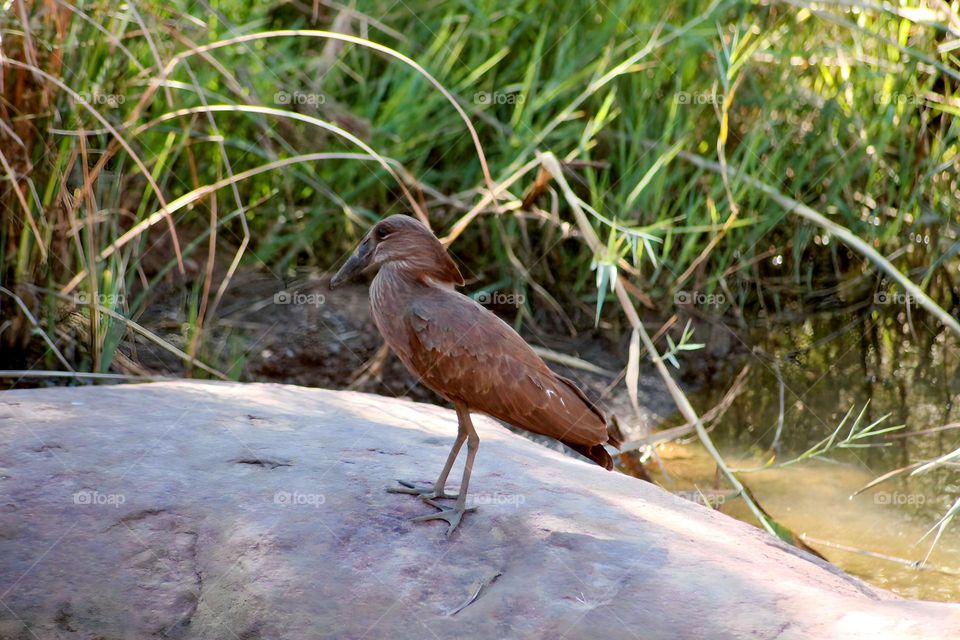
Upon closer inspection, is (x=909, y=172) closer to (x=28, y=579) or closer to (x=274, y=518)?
(x=274, y=518)

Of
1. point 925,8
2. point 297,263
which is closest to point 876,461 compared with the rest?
point 925,8

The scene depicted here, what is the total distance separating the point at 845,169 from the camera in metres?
5.79

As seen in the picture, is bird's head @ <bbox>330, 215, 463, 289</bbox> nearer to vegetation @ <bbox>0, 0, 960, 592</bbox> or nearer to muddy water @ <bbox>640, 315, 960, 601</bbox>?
muddy water @ <bbox>640, 315, 960, 601</bbox>

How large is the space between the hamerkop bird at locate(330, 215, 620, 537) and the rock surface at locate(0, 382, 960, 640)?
0.16m

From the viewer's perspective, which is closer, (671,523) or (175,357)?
(671,523)

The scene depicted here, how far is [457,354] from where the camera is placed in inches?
120

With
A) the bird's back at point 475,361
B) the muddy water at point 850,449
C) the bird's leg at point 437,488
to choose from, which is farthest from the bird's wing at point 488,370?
the muddy water at point 850,449

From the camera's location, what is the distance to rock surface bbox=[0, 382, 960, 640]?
98.3 inches

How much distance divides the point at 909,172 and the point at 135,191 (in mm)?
3949

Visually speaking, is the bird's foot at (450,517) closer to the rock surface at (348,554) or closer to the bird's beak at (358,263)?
the rock surface at (348,554)

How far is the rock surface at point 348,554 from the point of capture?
2.50 m

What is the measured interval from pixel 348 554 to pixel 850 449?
323 centimetres

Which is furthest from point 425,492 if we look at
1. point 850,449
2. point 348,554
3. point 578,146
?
point 578,146

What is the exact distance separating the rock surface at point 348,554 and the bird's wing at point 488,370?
187 millimetres
